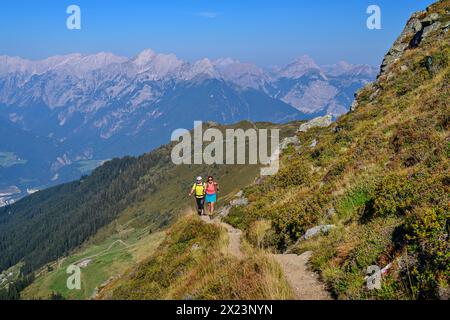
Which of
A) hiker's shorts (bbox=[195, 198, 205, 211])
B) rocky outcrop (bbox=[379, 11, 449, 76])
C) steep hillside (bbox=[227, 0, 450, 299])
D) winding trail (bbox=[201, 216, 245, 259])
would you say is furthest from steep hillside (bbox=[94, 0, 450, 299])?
rocky outcrop (bbox=[379, 11, 449, 76])

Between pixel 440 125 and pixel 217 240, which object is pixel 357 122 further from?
pixel 217 240

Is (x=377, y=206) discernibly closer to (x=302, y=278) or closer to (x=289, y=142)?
(x=302, y=278)

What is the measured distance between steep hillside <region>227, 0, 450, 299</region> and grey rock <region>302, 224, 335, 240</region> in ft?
0.28

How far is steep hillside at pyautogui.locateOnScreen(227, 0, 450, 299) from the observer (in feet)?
29.0

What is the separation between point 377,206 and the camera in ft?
42.5

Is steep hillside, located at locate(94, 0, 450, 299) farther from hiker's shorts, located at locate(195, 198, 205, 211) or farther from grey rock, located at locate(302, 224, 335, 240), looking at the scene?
hiker's shorts, located at locate(195, 198, 205, 211)

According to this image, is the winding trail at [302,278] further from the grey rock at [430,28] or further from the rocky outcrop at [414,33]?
the grey rock at [430,28]

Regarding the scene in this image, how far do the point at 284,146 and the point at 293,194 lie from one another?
90.1 ft

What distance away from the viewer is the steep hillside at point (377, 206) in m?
8.84

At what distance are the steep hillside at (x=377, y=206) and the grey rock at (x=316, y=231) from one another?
86 millimetres

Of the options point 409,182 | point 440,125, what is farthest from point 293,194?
point 409,182

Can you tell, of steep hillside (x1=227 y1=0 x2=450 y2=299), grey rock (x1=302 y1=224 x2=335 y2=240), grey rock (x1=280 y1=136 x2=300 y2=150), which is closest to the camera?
steep hillside (x1=227 y1=0 x2=450 y2=299)

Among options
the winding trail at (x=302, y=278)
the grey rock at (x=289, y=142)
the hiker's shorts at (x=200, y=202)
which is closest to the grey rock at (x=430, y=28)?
the grey rock at (x=289, y=142)

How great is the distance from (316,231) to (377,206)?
2828 mm
